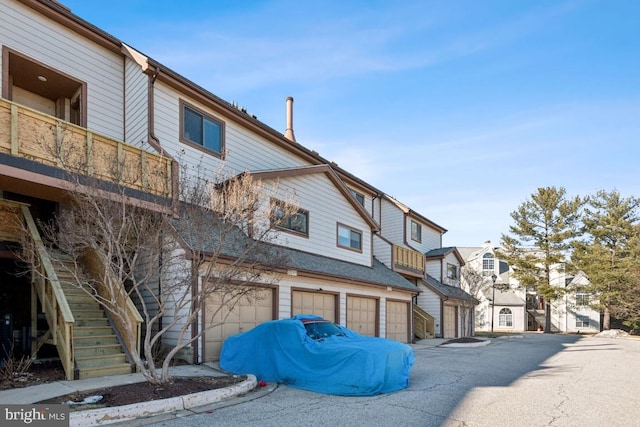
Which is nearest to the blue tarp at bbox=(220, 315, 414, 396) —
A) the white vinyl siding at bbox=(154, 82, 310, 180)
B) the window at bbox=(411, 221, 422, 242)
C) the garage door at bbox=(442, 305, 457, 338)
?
the white vinyl siding at bbox=(154, 82, 310, 180)

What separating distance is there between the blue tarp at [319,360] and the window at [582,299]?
3739 cm

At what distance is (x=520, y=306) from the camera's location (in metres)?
43.5

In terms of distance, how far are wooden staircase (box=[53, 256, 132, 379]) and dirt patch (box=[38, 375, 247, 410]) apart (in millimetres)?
1317

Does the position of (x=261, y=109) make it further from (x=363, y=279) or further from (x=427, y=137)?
(x=363, y=279)

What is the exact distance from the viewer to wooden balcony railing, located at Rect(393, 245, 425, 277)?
23.0 m

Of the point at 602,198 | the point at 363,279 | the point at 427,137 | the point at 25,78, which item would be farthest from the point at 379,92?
the point at 602,198

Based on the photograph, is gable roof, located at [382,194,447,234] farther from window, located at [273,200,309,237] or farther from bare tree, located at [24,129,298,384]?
bare tree, located at [24,129,298,384]

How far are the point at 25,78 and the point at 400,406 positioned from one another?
1243 cm

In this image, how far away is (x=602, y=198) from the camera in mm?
39750

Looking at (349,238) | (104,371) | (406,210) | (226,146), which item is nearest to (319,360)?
(104,371)

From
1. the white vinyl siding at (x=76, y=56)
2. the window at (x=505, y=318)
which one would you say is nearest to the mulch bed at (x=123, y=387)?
the white vinyl siding at (x=76, y=56)

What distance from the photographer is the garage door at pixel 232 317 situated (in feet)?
36.6

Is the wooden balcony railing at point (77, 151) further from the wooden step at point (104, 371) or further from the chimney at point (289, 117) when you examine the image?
the chimney at point (289, 117)

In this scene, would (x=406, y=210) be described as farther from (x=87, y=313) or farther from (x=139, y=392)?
(x=139, y=392)
